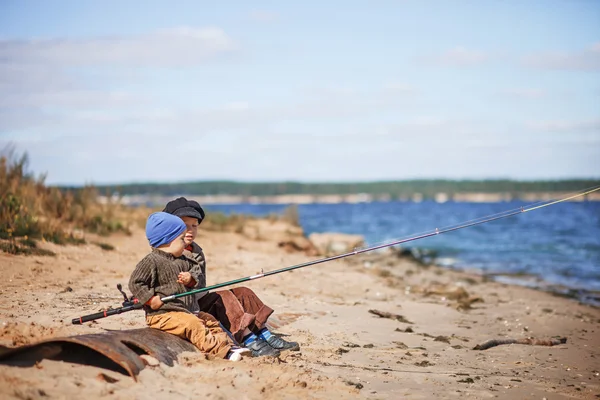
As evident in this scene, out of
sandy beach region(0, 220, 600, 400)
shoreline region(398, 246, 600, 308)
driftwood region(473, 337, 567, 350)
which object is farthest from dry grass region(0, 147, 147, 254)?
shoreline region(398, 246, 600, 308)

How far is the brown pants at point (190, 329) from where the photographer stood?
231 inches

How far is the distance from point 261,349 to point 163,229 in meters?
1.44

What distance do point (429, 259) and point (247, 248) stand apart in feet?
30.8

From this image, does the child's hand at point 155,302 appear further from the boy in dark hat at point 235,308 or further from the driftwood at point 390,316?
the driftwood at point 390,316

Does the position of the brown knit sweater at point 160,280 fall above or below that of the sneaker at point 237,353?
above

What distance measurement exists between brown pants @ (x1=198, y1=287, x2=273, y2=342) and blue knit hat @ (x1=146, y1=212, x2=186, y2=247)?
83 centimetres

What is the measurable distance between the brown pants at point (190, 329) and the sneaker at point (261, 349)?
0.41 metres

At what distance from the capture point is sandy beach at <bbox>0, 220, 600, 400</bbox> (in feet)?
16.8

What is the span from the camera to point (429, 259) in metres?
22.7

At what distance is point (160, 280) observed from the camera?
5945mm

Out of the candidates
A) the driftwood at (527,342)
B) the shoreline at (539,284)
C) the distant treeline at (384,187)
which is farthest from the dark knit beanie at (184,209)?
the distant treeline at (384,187)

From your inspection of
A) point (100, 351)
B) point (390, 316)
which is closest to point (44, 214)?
point (390, 316)

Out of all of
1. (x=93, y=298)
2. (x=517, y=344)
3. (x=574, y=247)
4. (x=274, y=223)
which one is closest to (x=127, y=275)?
(x=93, y=298)

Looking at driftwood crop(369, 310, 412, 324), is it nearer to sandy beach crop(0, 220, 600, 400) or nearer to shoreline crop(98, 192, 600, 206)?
sandy beach crop(0, 220, 600, 400)
